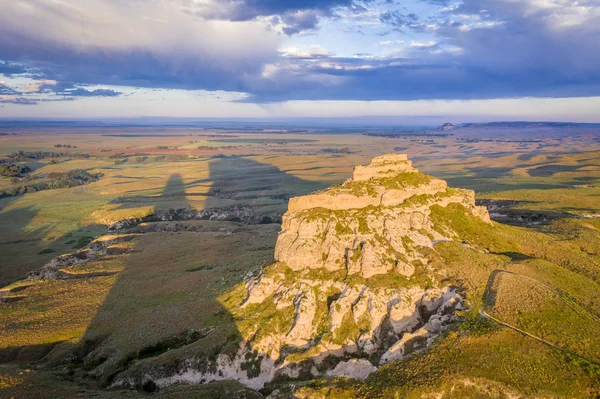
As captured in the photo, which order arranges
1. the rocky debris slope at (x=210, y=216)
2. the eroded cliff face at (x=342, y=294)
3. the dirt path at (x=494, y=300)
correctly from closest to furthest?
the dirt path at (x=494, y=300) < the eroded cliff face at (x=342, y=294) < the rocky debris slope at (x=210, y=216)

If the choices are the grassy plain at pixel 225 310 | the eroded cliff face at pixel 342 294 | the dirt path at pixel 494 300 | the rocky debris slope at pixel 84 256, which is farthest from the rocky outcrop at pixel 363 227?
the rocky debris slope at pixel 84 256

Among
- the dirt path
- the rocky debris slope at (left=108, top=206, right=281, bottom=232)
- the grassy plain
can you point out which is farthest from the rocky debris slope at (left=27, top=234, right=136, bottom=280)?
the dirt path

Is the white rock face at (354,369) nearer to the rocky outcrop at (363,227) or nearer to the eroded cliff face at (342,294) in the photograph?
the eroded cliff face at (342,294)

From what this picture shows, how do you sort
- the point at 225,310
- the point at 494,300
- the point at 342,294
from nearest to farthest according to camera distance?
the point at 494,300, the point at 342,294, the point at 225,310

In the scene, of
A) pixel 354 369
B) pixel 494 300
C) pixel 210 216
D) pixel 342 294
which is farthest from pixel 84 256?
pixel 494 300

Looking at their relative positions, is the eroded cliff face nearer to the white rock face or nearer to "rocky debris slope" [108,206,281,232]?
the white rock face

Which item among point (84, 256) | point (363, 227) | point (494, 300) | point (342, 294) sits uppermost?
point (363, 227)

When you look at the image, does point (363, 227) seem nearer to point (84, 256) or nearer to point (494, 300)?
point (494, 300)

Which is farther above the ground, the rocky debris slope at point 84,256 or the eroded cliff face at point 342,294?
the eroded cliff face at point 342,294

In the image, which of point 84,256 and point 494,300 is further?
point 84,256
